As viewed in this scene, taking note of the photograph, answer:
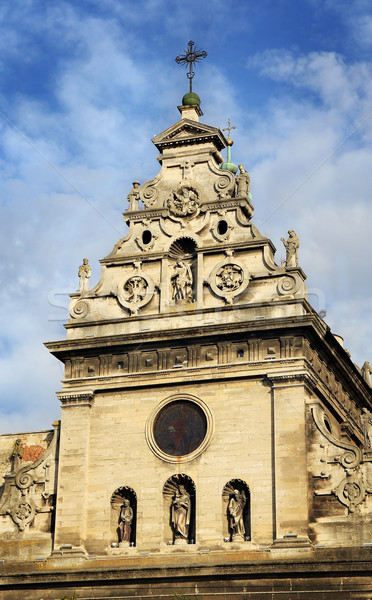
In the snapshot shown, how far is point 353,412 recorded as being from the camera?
4272 cm

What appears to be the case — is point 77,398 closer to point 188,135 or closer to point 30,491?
point 30,491

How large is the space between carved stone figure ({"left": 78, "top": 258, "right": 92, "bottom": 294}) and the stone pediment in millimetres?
4775

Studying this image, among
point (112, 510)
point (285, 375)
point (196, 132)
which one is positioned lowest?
point (112, 510)

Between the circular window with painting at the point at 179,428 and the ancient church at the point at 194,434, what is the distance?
0.04m

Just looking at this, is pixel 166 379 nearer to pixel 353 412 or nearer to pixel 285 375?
pixel 285 375

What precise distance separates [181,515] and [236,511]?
1.71 metres

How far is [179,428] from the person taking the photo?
36.6m

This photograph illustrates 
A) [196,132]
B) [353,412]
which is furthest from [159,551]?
[196,132]

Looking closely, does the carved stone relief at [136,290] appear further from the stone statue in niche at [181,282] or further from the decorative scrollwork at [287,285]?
the decorative scrollwork at [287,285]

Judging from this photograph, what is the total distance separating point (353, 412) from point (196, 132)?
11.2 m

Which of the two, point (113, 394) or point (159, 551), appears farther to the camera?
point (113, 394)

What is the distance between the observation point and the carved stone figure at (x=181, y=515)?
35250 mm

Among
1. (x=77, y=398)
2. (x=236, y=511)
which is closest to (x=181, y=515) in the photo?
(x=236, y=511)

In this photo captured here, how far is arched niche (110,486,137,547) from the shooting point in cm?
3588
